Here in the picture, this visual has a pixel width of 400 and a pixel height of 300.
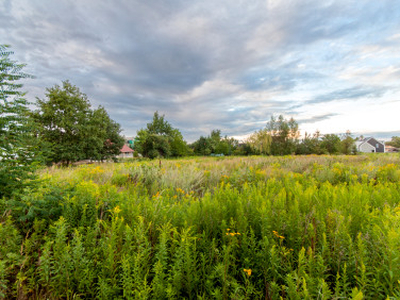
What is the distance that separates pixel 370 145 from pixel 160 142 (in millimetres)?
82086

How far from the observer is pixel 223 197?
2.87m

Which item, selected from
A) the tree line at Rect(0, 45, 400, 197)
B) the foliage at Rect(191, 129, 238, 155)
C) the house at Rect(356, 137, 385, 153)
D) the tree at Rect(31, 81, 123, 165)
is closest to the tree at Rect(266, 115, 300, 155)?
the tree line at Rect(0, 45, 400, 197)

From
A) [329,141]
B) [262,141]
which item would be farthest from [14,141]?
[329,141]

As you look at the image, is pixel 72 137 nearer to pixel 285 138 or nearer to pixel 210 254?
pixel 210 254

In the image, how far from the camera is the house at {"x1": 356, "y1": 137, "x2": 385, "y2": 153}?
73.4 meters

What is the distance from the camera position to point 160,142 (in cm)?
4488

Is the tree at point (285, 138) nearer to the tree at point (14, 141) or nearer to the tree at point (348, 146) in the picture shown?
the tree at point (348, 146)

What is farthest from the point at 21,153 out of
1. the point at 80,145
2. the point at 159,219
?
the point at 80,145

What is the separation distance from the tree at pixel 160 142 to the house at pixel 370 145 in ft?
229

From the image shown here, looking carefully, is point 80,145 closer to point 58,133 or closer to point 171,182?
point 58,133

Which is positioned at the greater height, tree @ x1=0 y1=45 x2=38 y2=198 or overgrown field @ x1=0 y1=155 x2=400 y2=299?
tree @ x1=0 y1=45 x2=38 y2=198

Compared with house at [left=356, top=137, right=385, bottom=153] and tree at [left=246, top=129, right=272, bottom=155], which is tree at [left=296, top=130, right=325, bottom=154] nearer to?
tree at [left=246, top=129, right=272, bottom=155]

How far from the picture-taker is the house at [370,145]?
73.4m

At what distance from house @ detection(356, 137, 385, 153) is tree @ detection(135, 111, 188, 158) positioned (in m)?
69.8
